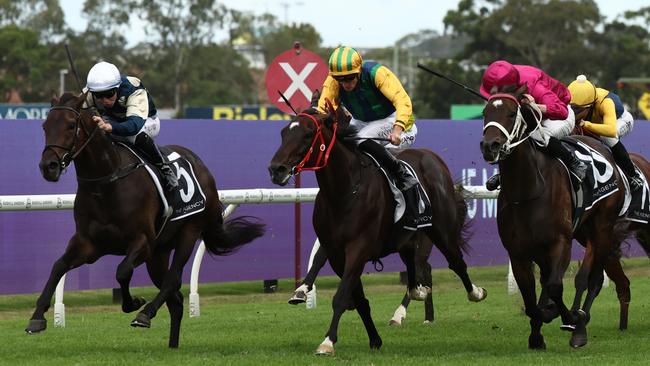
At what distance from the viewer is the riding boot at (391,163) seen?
29.3 feet

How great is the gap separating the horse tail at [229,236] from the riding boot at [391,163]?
60.0 inches

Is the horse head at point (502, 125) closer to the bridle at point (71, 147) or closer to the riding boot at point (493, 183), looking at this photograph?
the riding boot at point (493, 183)

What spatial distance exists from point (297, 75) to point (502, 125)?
529 centimetres

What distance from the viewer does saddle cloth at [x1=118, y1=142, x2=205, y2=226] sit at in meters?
8.90

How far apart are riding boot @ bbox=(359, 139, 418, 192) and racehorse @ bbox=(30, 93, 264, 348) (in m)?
1.50

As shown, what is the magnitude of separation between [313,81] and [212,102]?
2298 inches

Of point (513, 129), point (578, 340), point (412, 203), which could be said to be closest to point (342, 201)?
point (412, 203)

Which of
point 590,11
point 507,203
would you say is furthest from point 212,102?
point 507,203

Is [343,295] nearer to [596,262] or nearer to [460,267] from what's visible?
[460,267]

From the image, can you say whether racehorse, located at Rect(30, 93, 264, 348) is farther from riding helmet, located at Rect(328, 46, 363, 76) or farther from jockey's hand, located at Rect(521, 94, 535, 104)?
jockey's hand, located at Rect(521, 94, 535, 104)

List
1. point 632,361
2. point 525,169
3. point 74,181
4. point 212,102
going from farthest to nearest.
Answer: point 212,102, point 74,181, point 525,169, point 632,361

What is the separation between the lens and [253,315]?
11430 millimetres

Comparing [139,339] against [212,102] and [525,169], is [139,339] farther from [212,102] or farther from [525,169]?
[212,102]

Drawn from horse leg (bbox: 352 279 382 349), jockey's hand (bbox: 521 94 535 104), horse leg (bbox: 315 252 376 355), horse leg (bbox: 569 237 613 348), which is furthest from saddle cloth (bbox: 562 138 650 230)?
horse leg (bbox: 315 252 376 355)
